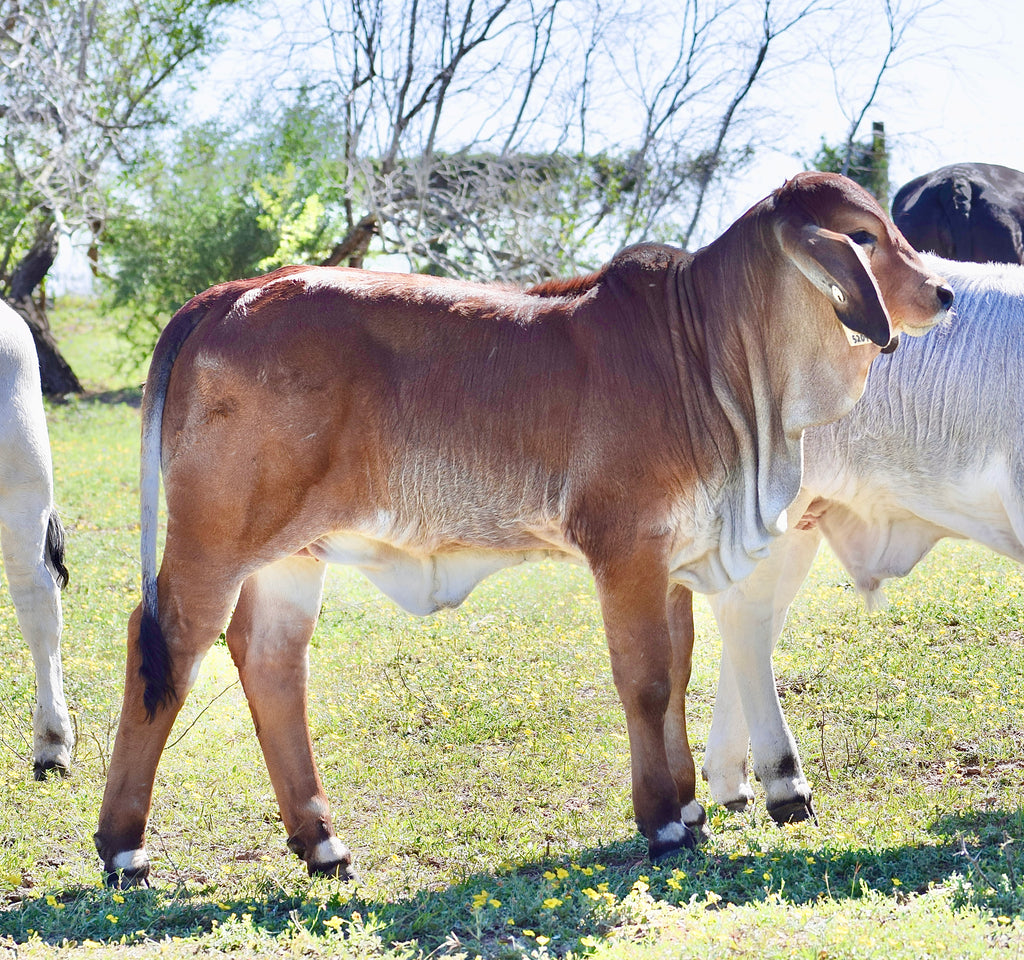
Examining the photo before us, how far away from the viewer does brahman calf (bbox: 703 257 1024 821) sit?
16.0 ft

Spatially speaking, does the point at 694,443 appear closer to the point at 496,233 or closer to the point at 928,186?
the point at 928,186

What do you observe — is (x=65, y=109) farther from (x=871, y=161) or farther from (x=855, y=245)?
(x=855, y=245)

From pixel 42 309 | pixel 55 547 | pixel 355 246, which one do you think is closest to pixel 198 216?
pixel 42 309

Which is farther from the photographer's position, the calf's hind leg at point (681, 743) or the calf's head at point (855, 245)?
the calf's hind leg at point (681, 743)

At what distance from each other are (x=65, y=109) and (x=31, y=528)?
10915mm

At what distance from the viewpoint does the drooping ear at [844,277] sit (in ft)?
12.5

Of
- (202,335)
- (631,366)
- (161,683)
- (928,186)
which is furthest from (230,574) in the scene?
(928,186)

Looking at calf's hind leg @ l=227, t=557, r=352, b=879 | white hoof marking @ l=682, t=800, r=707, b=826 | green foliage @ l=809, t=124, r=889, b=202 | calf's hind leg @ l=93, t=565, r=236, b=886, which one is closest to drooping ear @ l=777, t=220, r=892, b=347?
white hoof marking @ l=682, t=800, r=707, b=826

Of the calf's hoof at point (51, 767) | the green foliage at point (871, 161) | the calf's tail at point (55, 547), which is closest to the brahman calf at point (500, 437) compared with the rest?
the calf's hoof at point (51, 767)

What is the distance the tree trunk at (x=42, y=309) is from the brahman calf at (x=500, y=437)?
1698 cm

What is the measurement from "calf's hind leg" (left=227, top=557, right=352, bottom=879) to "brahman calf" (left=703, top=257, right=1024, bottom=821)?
1.66 m

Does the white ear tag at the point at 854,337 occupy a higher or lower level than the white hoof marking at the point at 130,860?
higher

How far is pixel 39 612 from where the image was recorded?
19.0 feet

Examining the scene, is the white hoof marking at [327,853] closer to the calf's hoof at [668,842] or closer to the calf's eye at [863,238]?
the calf's hoof at [668,842]
